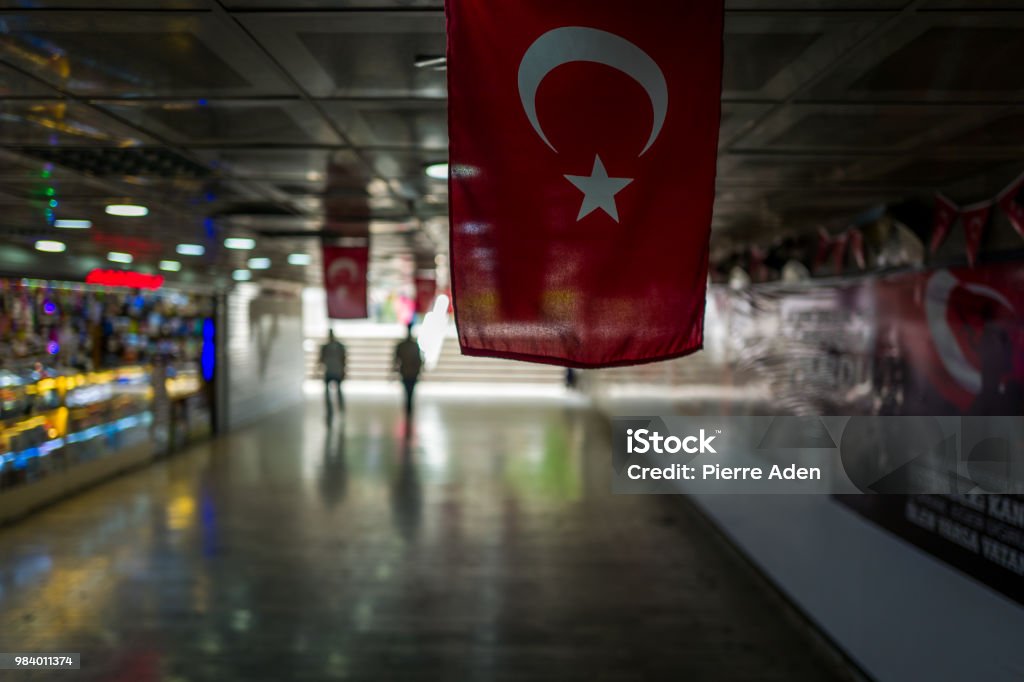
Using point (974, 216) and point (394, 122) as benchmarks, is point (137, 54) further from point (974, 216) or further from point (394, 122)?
point (974, 216)

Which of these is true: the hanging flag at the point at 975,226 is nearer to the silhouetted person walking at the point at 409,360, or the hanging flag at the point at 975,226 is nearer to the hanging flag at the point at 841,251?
the hanging flag at the point at 841,251

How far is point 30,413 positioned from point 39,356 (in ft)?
2.10

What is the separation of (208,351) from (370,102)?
31.5 feet

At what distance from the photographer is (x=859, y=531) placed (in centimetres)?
445

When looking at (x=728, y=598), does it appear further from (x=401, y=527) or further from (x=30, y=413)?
(x=30, y=413)

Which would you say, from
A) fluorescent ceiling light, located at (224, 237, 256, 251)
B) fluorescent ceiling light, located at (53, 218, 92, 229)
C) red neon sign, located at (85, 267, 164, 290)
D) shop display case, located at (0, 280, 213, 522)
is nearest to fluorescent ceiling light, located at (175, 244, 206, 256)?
fluorescent ceiling light, located at (224, 237, 256, 251)

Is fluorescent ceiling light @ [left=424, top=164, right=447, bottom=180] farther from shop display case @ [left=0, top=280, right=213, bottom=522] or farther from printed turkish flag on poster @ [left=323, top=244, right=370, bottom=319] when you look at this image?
shop display case @ [left=0, top=280, right=213, bottom=522]

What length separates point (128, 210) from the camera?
582 centimetres

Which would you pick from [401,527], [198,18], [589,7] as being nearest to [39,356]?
[401,527]

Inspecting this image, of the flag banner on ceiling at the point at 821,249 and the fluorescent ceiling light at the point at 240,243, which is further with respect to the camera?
the fluorescent ceiling light at the point at 240,243

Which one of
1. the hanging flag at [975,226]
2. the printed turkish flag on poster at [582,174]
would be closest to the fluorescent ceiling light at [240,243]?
the printed turkish flag on poster at [582,174]

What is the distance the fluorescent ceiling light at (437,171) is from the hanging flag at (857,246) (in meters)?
2.99

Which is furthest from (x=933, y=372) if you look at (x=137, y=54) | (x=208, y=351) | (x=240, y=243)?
(x=208, y=351)

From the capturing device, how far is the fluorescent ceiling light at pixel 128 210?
566 cm
